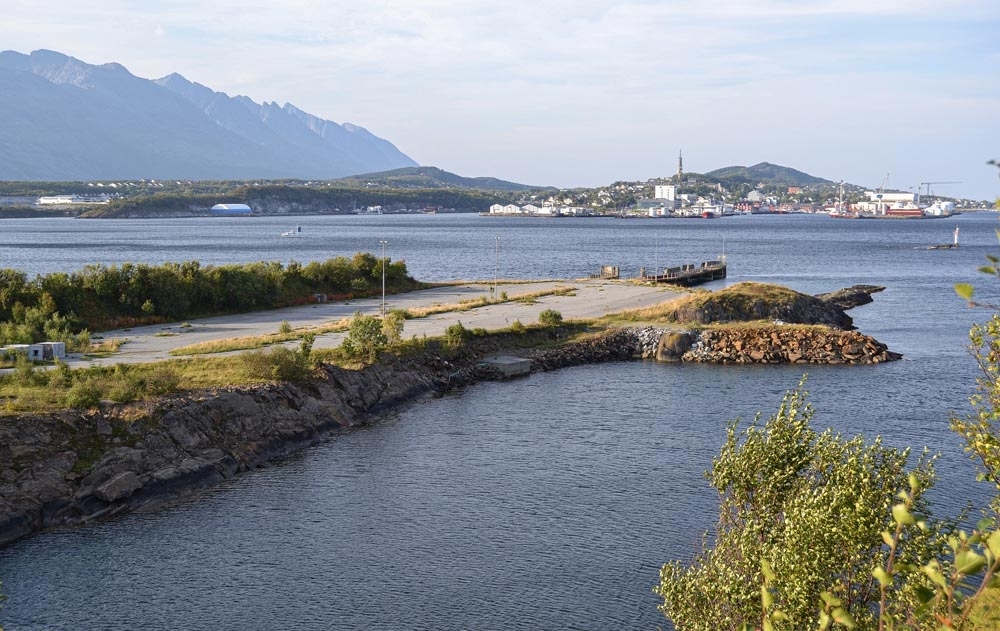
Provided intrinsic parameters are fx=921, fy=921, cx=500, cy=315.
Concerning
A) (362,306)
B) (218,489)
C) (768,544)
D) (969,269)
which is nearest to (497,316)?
(362,306)

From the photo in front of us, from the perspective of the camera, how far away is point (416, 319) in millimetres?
61406

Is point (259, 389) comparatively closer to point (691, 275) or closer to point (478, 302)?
point (478, 302)

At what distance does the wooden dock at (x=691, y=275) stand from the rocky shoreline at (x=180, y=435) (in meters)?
45.7

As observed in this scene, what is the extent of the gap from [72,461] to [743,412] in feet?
95.4

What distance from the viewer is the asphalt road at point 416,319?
50.0 meters

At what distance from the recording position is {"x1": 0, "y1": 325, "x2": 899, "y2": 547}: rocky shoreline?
30328 millimetres

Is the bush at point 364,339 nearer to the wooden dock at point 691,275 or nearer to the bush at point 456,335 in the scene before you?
the bush at point 456,335

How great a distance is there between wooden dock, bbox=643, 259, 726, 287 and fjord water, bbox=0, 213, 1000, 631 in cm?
4282

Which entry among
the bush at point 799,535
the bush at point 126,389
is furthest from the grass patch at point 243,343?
the bush at point 799,535

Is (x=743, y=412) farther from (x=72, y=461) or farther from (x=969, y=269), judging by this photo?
(x=969, y=269)

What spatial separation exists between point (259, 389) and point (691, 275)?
→ 241 feet

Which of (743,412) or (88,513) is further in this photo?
(743,412)

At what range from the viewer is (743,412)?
144 ft

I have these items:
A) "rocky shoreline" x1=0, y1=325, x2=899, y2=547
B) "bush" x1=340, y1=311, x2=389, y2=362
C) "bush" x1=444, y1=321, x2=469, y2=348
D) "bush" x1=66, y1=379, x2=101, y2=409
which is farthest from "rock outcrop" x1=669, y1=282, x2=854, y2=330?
"bush" x1=66, y1=379, x2=101, y2=409
